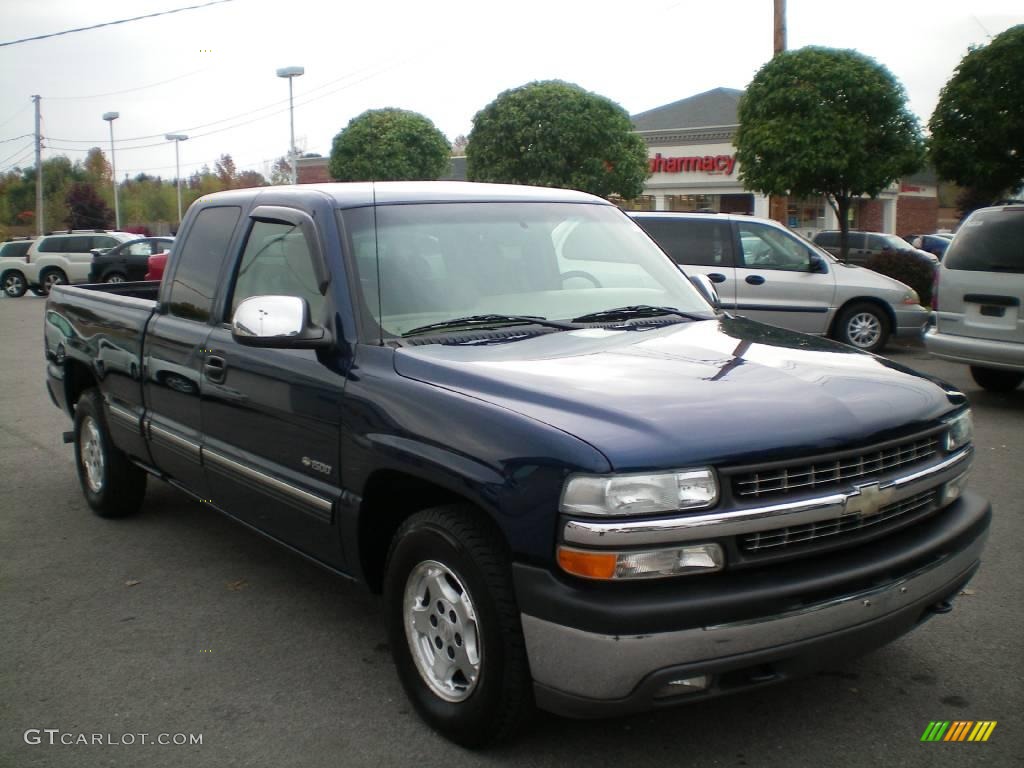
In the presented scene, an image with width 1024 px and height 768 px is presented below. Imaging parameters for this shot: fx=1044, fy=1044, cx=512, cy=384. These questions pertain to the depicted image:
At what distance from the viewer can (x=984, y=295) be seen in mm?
9180

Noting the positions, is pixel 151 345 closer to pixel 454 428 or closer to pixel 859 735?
pixel 454 428

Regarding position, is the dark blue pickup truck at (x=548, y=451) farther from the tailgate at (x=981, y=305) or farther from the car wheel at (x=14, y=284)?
the car wheel at (x=14, y=284)

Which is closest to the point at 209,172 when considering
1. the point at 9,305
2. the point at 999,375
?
the point at 9,305

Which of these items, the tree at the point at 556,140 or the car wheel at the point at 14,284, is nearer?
the tree at the point at 556,140

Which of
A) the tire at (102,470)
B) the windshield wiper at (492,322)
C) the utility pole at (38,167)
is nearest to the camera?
the windshield wiper at (492,322)

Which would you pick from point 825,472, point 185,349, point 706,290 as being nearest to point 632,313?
point 706,290

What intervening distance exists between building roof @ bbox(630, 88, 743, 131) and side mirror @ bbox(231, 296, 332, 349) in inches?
1525

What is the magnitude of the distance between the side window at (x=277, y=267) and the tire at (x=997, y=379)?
25.9ft

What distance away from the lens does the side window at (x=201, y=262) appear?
16.3 feet

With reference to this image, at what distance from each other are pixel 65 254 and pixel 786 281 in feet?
83.0

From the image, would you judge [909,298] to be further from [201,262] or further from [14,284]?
[14,284]

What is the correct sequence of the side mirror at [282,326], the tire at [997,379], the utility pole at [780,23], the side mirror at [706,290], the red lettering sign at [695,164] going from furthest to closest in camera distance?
the red lettering sign at [695,164]
the utility pole at [780,23]
the tire at [997,379]
the side mirror at [706,290]
the side mirror at [282,326]

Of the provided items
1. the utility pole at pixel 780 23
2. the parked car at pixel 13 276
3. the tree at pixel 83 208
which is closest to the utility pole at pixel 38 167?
the tree at pixel 83 208

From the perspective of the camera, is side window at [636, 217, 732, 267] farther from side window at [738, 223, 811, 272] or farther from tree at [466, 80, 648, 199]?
tree at [466, 80, 648, 199]
